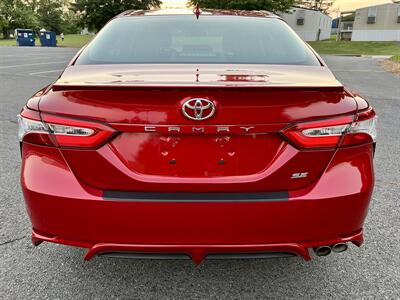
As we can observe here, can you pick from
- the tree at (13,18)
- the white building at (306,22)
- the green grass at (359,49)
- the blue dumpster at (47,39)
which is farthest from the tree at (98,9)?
A: the green grass at (359,49)

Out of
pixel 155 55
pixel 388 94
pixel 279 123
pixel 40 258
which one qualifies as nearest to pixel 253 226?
pixel 279 123

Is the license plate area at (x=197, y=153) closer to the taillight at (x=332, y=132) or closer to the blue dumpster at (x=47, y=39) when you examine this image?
the taillight at (x=332, y=132)

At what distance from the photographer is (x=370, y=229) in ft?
10.1

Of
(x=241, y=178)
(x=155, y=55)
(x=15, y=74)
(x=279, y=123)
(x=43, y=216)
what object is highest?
(x=155, y=55)

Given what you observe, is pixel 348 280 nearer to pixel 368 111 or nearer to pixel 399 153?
pixel 368 111

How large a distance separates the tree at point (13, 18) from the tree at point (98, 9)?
1774 cm

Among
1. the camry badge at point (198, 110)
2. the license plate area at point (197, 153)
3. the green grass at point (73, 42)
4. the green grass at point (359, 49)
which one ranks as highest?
the camry badge at point (198, 110)

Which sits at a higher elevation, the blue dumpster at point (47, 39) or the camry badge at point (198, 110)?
the camry badge at point (198, 110)

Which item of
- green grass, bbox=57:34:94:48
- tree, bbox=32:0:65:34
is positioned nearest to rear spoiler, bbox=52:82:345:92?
green grass, bbox=57:34:94:48

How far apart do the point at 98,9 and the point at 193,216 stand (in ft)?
154

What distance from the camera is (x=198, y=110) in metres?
1.77

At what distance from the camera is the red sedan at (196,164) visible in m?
1.81

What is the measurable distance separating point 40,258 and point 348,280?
6.44 ft

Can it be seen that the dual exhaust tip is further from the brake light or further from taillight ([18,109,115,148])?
taillight ([18,109,115,148])
